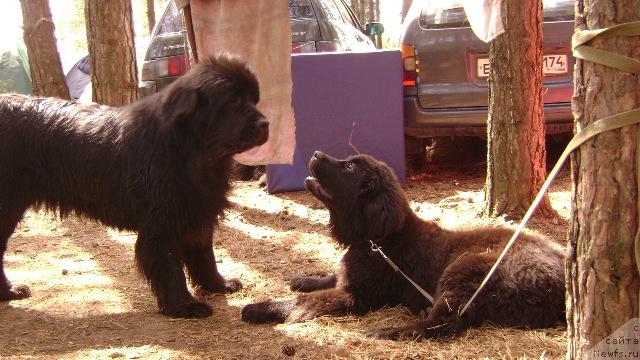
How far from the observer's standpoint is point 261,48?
5.84m

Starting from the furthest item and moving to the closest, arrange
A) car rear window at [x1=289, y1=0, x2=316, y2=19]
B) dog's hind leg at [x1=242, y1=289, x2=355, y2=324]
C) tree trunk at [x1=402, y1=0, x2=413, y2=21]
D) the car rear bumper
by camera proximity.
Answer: tree trunk at [x1=402, y1=0, x2=413, y2=21] < car rear window at [x1=289, y1=0, x2=316, y2=19] < the car rear bumper < dog's hind leg at [x1=242, y1=289, x2=355, y2=324]

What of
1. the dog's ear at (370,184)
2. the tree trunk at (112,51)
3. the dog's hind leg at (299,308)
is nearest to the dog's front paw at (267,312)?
the dog's hind leg at (299,308)

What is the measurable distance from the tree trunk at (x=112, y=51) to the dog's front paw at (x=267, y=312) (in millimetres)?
3899

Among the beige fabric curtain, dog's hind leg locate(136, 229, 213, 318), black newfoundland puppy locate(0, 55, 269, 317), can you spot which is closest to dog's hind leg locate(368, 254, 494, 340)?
dog's hind leg locate(136, 229, 213, 318)

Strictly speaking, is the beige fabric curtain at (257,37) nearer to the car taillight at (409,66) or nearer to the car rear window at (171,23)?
the car taillight at (409,66)

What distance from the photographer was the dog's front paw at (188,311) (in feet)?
15.0

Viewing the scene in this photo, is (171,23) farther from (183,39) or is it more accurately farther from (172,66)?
(172,66)

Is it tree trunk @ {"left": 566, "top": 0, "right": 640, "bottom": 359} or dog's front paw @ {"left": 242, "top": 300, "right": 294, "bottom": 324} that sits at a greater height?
tree trunk @ {"left": 566, "top": 0, "right": 640, "bottom": 359}

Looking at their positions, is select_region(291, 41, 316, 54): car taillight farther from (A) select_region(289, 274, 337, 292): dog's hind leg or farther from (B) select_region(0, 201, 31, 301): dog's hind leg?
(B) select_region(0, 201, 31, 301): dog's hind leg

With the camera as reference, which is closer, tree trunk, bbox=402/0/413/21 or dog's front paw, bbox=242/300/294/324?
dog's front paw, bbox=242/300/294/324

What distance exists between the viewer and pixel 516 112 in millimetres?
6086

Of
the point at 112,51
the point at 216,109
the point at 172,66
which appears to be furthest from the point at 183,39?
the point at 216,109

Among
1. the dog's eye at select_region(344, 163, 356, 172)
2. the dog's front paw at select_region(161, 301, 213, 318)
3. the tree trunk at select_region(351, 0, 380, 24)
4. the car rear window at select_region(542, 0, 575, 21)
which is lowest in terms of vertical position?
the dog's front paw at select_region(161, 301, 213, 318)

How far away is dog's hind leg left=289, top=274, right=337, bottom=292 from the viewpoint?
506cm
